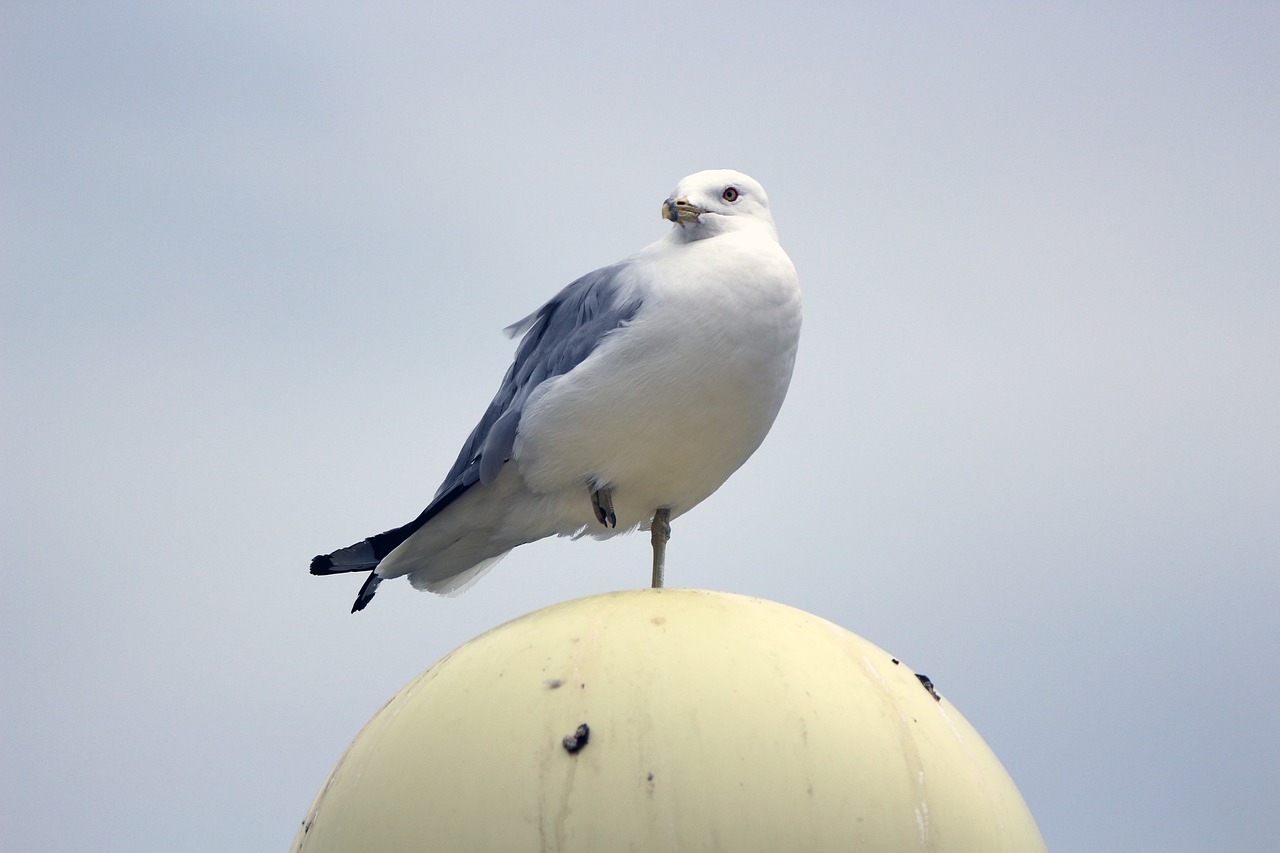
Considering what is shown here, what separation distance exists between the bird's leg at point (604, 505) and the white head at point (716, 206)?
105cm

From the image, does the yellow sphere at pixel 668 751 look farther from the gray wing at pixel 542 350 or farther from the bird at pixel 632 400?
the gray wing at pixel 542 350

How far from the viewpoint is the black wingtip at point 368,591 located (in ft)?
20.4

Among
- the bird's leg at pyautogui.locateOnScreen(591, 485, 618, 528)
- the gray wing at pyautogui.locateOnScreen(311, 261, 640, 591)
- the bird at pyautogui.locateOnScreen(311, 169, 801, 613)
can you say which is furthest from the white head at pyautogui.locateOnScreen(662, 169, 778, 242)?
the bird's leg at pyautogui.locateOnScreen(591, 485, 618, 528)

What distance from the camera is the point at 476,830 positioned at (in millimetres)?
3771

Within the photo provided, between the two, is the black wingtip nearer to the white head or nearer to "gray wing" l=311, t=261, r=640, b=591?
"gray wing" l=311, t=261, r=640, b=591

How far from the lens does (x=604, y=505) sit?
19.0 ft

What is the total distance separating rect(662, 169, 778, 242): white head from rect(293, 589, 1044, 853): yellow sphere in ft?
6.55

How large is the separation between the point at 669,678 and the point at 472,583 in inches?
102

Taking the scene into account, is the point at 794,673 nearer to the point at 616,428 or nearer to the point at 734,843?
the point at 734,843

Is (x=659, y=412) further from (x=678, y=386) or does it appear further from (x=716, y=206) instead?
(x=716, y=206)

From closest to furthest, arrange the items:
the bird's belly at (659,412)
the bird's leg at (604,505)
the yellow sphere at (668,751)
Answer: the yellow sphere at (668,751) → the bird's belly at (659,412) → the bird's leg at (604,505)

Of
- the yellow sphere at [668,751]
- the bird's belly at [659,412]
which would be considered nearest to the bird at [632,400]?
the bird's belly at [659,412]

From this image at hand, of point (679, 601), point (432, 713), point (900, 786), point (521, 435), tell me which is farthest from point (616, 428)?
point (900, 786)

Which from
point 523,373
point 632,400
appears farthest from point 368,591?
point 632,400
